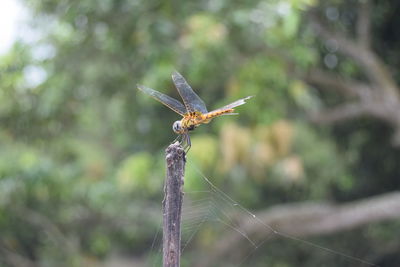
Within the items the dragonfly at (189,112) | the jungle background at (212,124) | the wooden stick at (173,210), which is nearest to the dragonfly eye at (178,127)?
the dragonfly at (189,112)

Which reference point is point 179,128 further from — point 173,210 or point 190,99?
point 173,210

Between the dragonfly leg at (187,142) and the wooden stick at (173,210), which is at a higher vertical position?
the dragonfly leg at (187,142)

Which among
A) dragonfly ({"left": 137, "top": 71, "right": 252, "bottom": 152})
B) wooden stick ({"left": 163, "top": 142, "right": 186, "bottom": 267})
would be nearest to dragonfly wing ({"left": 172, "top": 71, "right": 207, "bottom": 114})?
dragonfly ({"left": 137, "top": 71, "right": 252, "bottom": 152})

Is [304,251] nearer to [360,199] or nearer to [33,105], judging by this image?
[360,199]

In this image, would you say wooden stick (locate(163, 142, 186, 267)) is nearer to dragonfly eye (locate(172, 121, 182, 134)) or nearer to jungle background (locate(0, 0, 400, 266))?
dragonfly eye (locate(172, 121, 182, 134))

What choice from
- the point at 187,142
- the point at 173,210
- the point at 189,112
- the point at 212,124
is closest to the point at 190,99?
the point at 189,112

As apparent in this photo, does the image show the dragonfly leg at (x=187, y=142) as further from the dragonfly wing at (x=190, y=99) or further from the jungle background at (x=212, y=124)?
the jungle background at (x=212, y=124)
